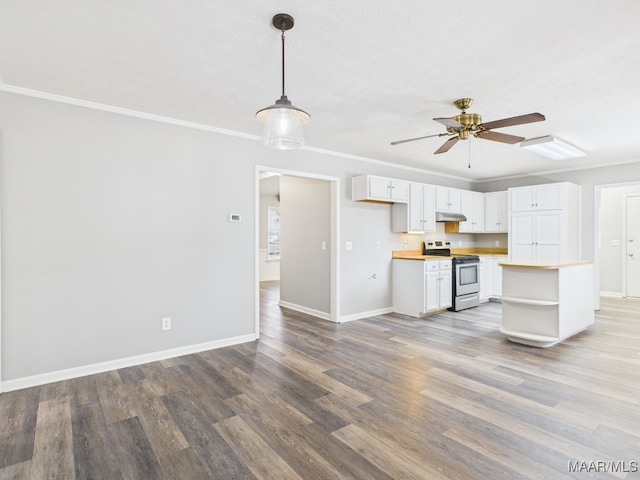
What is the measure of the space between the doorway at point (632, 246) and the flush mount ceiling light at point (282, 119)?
8.04m

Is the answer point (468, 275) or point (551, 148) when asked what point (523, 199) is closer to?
point (468, 275)

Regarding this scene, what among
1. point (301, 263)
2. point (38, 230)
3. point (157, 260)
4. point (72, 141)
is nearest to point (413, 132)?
point (301, 263)

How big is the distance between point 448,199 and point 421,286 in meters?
1.92

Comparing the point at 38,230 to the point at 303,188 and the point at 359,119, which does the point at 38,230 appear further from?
the point at 303,188

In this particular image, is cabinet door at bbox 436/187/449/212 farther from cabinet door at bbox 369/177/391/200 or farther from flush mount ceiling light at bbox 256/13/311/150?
flush mount ceiling light at bbox 256/13/311/150

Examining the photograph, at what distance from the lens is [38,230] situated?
3037 mm

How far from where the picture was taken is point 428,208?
6.00 meters

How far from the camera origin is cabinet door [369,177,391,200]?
5.17 meters

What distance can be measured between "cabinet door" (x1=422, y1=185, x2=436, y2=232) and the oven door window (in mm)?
877

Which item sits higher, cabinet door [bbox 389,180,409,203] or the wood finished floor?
cabinet door [bbox 389,180,409,203]

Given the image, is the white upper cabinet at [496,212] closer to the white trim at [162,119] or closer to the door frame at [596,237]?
Result: the white trim at [162,119]

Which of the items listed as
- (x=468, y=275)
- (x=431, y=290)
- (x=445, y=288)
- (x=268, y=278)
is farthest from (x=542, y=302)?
(x=268, y=278)

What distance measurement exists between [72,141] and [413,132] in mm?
3524

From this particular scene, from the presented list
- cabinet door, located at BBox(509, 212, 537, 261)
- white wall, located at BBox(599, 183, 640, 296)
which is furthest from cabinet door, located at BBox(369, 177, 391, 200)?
white wall, located at BBox(599, 183, 640, 296)
